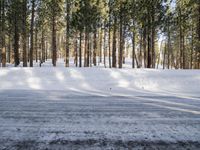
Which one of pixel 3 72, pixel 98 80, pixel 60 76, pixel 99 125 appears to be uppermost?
pixel 3 72

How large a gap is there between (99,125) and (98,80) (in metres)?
9.58

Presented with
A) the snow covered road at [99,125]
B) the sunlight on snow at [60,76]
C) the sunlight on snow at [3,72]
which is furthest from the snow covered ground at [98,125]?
the sunlight on snow at [3,72]

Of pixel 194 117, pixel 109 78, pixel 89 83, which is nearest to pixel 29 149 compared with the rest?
pixel 194 117

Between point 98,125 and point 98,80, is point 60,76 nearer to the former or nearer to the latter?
point 98,80

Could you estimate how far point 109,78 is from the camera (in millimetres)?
15828

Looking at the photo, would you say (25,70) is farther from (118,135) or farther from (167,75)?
(118,135)

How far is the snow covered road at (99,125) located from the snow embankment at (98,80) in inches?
217

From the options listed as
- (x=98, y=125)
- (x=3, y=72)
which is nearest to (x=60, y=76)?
(x=3, y=72)

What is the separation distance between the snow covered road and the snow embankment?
18.1 ft

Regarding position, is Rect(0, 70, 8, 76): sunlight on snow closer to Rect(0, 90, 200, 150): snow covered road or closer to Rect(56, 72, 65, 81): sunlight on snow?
Rect(56, 72, 65, 81): sunlight on snow

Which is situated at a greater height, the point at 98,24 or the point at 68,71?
the point at 98,24

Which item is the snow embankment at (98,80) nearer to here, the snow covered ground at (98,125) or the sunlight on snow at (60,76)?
the sunlight on snow at (60,76)

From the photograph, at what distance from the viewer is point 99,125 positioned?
19.1 ft

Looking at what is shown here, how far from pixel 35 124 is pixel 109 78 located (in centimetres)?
1012
